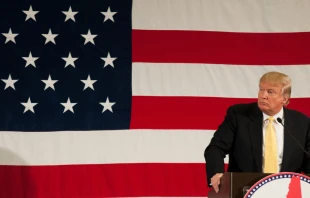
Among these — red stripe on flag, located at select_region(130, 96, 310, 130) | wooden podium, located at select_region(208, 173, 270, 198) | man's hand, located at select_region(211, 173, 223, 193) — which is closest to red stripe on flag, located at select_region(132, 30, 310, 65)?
red stripe on flag, located at select_region(130, 96, 310, 130)

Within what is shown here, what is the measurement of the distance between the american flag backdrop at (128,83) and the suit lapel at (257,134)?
140cm

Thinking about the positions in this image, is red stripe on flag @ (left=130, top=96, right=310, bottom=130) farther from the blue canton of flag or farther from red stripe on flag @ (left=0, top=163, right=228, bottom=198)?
red stripe on flag @ (left=0, top=163, right=228, bottom=198)

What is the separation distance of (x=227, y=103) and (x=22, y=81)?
5.19 ft

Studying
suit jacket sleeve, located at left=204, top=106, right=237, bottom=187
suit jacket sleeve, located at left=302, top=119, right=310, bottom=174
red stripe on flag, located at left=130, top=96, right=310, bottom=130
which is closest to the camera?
suit jacket sleeve, located at left=204, top=106, right=237, bottom=187

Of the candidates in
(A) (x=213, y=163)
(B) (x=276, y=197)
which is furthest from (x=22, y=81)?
(B) (x=276, y=197)

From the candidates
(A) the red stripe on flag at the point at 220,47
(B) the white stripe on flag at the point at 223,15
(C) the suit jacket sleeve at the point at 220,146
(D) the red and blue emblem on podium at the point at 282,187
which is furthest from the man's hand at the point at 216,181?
(B) the white stripe on flag at the point at 223,15

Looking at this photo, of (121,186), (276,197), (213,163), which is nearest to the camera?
(276,197)

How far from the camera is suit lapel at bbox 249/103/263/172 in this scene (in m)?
3.06

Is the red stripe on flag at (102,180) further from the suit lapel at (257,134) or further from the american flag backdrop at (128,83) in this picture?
the suit lapel at (257,134)

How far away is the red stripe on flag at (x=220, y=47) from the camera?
15.3 ft

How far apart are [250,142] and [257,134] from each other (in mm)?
56

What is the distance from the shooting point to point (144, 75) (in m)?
4.59

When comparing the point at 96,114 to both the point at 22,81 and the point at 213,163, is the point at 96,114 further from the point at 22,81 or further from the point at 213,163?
the point at 213,163

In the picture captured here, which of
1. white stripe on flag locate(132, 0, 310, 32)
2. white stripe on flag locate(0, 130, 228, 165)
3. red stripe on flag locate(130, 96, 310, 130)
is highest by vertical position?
white stripe on flag locate(132, 0, 310, 32)
